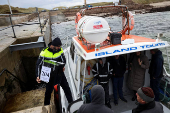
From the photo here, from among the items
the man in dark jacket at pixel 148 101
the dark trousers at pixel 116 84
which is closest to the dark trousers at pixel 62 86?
the dark trousers at pixel 116 84

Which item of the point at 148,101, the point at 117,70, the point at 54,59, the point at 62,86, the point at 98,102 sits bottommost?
the point at 62,86

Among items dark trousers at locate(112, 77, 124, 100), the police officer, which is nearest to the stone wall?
the police officer

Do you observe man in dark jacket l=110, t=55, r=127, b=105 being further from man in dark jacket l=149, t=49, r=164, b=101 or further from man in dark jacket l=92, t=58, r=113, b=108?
man in dark jacket l=149, t=49, r=164, b=101

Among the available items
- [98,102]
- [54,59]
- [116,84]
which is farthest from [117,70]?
[98,102]

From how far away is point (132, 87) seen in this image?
12.8ft

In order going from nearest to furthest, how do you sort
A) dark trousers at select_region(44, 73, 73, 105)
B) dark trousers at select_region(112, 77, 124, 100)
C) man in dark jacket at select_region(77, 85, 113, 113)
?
man in dark jacket at select_region(77, 85, 113, 113), dark trousers at select_region(44, 73, 73, 105), dark trousers at select_region(112, 77, 124, 100)

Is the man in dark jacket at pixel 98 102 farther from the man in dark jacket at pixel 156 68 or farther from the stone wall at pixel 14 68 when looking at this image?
the stone wall at pixel 14 68

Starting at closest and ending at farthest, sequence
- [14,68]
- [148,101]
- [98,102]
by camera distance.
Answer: [98,102], [148,101], [14,68]

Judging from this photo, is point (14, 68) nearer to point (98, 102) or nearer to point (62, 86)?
point (62, 86)

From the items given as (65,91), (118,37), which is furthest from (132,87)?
(65,91)

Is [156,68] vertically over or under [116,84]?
over

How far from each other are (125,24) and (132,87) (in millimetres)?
2391

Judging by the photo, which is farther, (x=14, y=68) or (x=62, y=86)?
(x=14, y=68)

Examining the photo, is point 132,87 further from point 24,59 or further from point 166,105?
point 24,59
